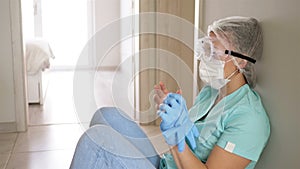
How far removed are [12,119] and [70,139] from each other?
0.53 m

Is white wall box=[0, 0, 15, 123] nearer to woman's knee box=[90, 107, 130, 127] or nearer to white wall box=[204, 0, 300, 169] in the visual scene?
woman's knee box=[90, 107, 130, 127]

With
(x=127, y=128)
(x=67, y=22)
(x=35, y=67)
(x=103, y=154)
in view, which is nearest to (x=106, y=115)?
(x=127, y=128)

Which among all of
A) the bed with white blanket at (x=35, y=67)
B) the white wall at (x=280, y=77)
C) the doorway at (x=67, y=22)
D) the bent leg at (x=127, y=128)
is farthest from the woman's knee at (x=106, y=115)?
the doorway at (x=67, y=22)

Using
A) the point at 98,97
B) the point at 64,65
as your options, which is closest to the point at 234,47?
the point at 98,97

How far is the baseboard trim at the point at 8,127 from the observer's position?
9.94ft

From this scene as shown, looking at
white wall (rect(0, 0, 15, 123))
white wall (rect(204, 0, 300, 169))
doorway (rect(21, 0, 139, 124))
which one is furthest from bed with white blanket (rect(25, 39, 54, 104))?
white wall (rect(204, 0, 300, 169))

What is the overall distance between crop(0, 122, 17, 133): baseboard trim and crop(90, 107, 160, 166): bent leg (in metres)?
1.75

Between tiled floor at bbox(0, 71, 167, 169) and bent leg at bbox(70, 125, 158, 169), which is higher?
bent leg at bbox(70, 125, 158, 169)

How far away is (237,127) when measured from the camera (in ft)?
3.89

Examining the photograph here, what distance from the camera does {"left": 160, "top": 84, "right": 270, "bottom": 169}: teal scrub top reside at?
1182 mm

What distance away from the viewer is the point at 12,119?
9.96 ft

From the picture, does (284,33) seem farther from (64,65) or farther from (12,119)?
(64,65)

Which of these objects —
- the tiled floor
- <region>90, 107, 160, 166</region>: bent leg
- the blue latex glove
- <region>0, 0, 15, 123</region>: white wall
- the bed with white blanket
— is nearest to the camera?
the blue latex glove

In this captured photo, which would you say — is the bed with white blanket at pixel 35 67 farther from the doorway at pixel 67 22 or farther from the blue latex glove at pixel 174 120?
the blue latex glove at pixel 174 120
